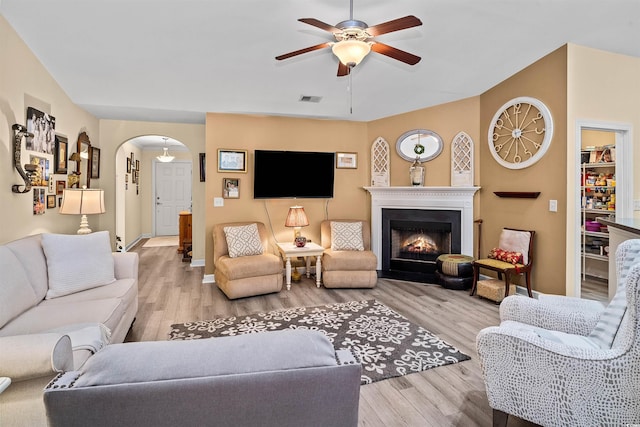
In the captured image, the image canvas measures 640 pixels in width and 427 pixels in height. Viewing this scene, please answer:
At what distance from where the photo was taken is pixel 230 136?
15.8ft

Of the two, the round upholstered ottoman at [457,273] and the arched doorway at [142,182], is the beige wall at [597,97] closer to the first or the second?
the round upholstered ottoman at [457,273]

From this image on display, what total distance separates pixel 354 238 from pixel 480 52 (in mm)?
2694

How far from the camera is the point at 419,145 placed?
15.8ft

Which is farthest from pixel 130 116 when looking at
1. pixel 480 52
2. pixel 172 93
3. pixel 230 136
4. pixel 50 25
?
pixel 480 52

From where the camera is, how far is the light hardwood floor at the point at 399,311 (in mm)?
1978

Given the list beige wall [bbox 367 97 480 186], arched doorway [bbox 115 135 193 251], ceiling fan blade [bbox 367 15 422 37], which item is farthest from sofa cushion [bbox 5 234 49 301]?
arched doorway [bbox 115 135 193 251]

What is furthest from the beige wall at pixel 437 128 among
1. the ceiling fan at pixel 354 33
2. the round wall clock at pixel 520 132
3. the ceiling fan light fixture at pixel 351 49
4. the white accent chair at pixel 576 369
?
the white accent chair at pixel 576 369

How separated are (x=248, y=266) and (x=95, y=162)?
3.01 m

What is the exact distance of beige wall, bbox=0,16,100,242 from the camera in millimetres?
2711

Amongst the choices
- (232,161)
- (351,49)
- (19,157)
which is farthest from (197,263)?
(351,49)

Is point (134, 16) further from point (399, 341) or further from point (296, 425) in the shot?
point (399, 341)

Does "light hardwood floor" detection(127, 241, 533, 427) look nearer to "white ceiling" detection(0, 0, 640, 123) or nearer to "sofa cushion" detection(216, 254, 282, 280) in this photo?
"sofa cushion" detection(216, 254, 282, 280)

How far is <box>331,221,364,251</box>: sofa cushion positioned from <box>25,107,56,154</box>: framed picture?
344 centimetres

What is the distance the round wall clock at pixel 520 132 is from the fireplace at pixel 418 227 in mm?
606
